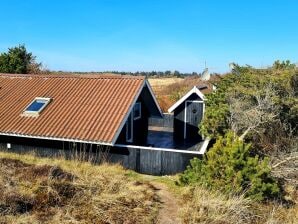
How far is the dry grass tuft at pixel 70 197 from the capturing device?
29.9 ft

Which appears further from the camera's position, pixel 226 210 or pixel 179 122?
pixel 179 122

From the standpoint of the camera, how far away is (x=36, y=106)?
18.0 m

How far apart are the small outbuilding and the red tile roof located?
5.93 m

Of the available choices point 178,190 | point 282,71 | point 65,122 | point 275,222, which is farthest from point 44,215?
point 282,71

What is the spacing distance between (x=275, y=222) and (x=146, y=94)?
1176 centimetres

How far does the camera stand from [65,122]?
1634cm

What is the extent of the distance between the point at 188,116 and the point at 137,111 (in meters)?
4.35

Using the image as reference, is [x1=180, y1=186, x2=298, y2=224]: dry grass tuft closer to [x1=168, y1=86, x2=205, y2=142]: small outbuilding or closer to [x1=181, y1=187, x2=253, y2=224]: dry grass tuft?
[x1=181, y1=187, x2=253, y2=224]: dry grass tuft

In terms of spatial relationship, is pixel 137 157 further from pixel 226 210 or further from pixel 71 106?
pixel 226 210

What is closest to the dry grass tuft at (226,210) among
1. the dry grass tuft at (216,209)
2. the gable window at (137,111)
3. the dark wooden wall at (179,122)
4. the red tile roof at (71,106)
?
the dry grass tuft at (216,209)

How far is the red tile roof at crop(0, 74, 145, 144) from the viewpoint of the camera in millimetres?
15672

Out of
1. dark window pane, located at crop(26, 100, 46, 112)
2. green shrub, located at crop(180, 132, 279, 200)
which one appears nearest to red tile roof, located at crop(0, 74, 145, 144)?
dark window pane, located at crop(26, 100, 46, 112)

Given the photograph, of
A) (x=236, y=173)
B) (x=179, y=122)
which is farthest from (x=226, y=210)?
(x=179, y=122)

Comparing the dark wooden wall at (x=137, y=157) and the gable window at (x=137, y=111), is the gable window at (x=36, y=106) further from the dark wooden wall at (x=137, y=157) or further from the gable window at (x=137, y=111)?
the gable window at (x=137, y=111)
